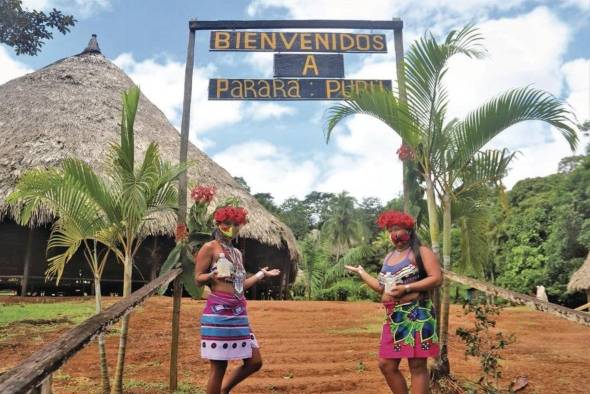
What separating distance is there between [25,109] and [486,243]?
1388 cm

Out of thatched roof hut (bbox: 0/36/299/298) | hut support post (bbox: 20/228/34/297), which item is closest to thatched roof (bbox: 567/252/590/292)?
thatched roof hut (bbox: 0/36/299/298)

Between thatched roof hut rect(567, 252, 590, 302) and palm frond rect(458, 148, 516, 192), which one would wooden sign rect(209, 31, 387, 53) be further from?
thatched roof hut rect(567, 252, 590, 302)

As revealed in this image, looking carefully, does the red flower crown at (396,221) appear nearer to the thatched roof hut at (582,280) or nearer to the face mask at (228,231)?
the face mask at (228,231)

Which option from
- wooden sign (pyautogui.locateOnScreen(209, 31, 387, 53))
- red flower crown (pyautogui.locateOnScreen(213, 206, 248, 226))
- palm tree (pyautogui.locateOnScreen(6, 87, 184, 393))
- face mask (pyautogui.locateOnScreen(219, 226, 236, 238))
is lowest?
face mask (pyautogui.locateOnScreen(219, 226, 236, 238))

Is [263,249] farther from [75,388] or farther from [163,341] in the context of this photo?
[75,388]

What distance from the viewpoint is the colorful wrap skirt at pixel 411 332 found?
112 inches

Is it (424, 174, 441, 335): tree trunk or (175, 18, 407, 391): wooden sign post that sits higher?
(175, 18, 407, 391): wooden sign post

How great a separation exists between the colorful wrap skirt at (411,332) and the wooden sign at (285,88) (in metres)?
2.60

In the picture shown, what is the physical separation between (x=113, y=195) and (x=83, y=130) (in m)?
11.3

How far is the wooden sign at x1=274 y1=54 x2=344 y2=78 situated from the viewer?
198 inches

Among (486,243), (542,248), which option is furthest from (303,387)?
(542,248)

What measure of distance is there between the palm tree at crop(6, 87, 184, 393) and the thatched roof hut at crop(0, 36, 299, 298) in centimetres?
799

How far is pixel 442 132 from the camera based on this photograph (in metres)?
4.36

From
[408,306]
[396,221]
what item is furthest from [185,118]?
[408,306]
